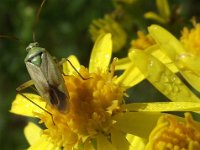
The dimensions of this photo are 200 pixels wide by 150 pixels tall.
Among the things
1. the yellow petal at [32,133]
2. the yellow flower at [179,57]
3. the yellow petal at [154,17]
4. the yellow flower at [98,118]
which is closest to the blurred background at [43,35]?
the yellow petal at [154,17]

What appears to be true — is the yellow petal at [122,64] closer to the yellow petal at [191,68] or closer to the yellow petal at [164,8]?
the yellow petal at [191,68]

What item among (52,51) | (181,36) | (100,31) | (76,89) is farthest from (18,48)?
(76,89)

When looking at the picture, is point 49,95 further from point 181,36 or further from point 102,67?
point 181,36

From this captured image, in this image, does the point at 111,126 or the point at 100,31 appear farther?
the point at 100,31

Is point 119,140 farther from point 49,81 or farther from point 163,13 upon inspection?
point 163,13

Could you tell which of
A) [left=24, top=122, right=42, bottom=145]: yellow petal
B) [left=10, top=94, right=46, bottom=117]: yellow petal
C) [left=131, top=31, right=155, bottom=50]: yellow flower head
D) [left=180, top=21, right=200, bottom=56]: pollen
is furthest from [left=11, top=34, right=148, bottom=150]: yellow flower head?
[left=131, top=31, right=155, bottom=50]: yellow flower head

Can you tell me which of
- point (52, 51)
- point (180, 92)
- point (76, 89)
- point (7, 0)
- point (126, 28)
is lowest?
point (180, 92)

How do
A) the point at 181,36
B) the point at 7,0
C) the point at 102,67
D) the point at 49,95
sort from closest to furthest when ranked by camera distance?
1. the point at 49,95
2. the point at 102,67
3. the point at 181,36
4. the point at 7,0

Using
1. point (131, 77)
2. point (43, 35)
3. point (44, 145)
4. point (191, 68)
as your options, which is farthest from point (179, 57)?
point (43, 35)
